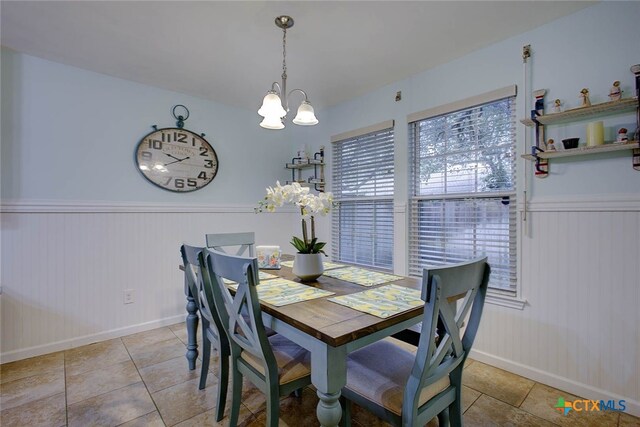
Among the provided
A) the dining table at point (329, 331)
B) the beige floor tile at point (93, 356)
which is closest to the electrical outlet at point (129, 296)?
the beige floor tile at point (93, 356)

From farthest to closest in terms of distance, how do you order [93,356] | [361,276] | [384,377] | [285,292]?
1. [93,356]
2. [361,276]
3. [285,292]
4. [384,377]

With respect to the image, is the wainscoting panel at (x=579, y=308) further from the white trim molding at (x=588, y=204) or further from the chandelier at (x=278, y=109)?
the chandelier at (x=278, y=109)

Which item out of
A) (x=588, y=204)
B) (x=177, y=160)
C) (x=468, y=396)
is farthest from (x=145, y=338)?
(x=588, y=204)

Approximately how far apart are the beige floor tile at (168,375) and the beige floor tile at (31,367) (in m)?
0.68

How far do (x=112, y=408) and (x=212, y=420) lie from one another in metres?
0.62

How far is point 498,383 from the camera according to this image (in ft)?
6.53

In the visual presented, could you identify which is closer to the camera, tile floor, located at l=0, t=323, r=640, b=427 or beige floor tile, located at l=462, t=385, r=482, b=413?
tile floor, located at l=0, t=323, r=640, b=427

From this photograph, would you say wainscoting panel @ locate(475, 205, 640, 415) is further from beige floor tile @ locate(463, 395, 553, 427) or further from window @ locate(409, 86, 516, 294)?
beige floor tile @ locate(463, 395, 553, 427)

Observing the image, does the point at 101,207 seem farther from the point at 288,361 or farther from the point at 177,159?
the point at 288,361

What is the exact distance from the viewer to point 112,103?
8.87 feet

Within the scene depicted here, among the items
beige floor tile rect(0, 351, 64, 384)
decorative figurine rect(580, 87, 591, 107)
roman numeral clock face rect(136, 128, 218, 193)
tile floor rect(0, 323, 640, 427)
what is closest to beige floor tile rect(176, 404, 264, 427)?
tile floor rect(0, 323, 640, 427)

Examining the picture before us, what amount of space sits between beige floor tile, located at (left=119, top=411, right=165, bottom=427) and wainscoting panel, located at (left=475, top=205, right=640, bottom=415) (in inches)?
86.9

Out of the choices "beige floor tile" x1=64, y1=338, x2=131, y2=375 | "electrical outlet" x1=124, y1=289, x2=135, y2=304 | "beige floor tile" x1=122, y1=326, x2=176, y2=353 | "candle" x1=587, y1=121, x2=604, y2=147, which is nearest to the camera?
"candle" x1=587, y1=121, x2=604, y2=147

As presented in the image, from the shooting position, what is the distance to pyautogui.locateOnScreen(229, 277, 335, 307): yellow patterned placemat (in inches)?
54.3
